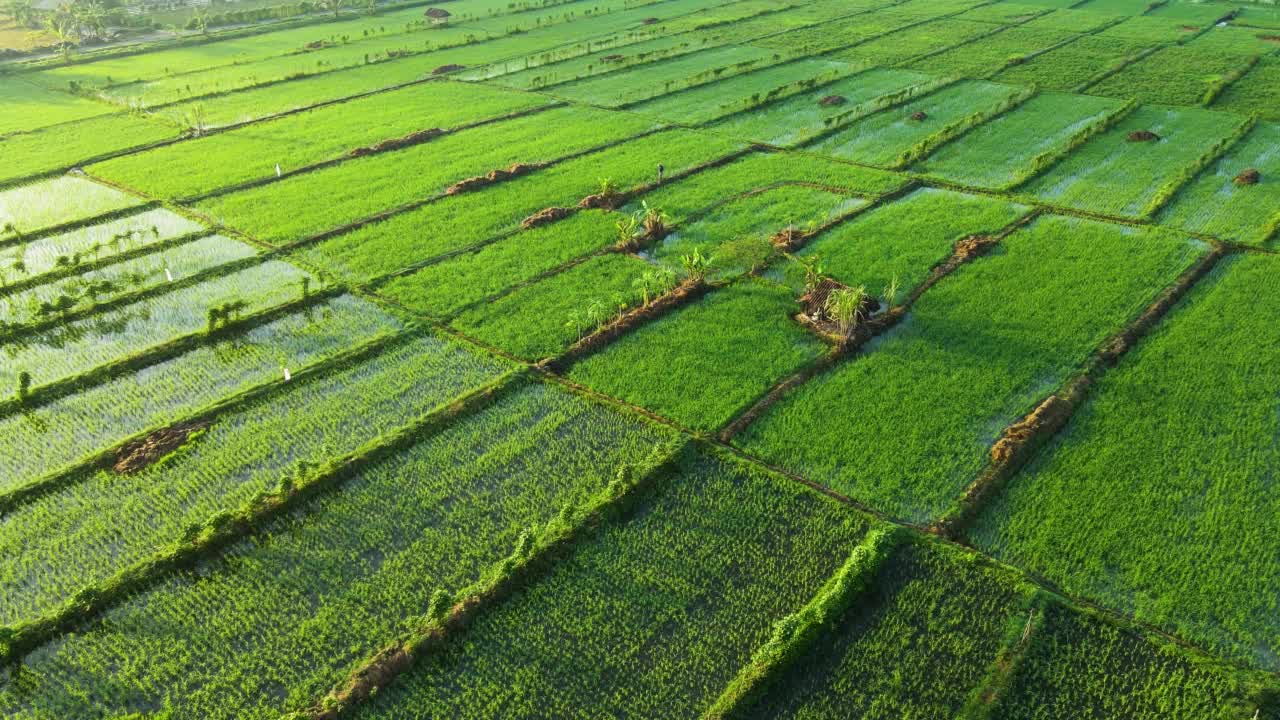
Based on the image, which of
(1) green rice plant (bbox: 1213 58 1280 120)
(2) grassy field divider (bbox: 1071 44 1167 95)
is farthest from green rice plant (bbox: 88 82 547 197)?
(1) green rice plant (bbox: 1213 58 1280 120)

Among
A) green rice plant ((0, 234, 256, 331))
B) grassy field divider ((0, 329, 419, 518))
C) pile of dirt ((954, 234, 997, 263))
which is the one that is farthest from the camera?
pile of dirt ((954, 234, 997, 263))

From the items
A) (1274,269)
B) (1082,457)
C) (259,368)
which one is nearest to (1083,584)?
(1082,457)

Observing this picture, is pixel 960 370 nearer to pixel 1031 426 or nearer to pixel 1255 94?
pixel 1031 426

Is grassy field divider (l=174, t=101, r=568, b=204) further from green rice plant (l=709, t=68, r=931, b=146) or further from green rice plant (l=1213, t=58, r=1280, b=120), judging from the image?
green rice plant (l=1213, t=58, r=1280, b=120)

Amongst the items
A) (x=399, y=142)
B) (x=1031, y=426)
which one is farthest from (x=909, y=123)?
(x=1031, y=426)

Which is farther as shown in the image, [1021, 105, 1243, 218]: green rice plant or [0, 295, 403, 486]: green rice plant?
[1021, 105, 1243, 218]: green rice plant

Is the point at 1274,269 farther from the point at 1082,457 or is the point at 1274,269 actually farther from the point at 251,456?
the point at 251,456

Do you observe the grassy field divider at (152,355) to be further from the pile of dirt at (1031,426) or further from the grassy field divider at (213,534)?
the pile of dirt at (1031,426)
